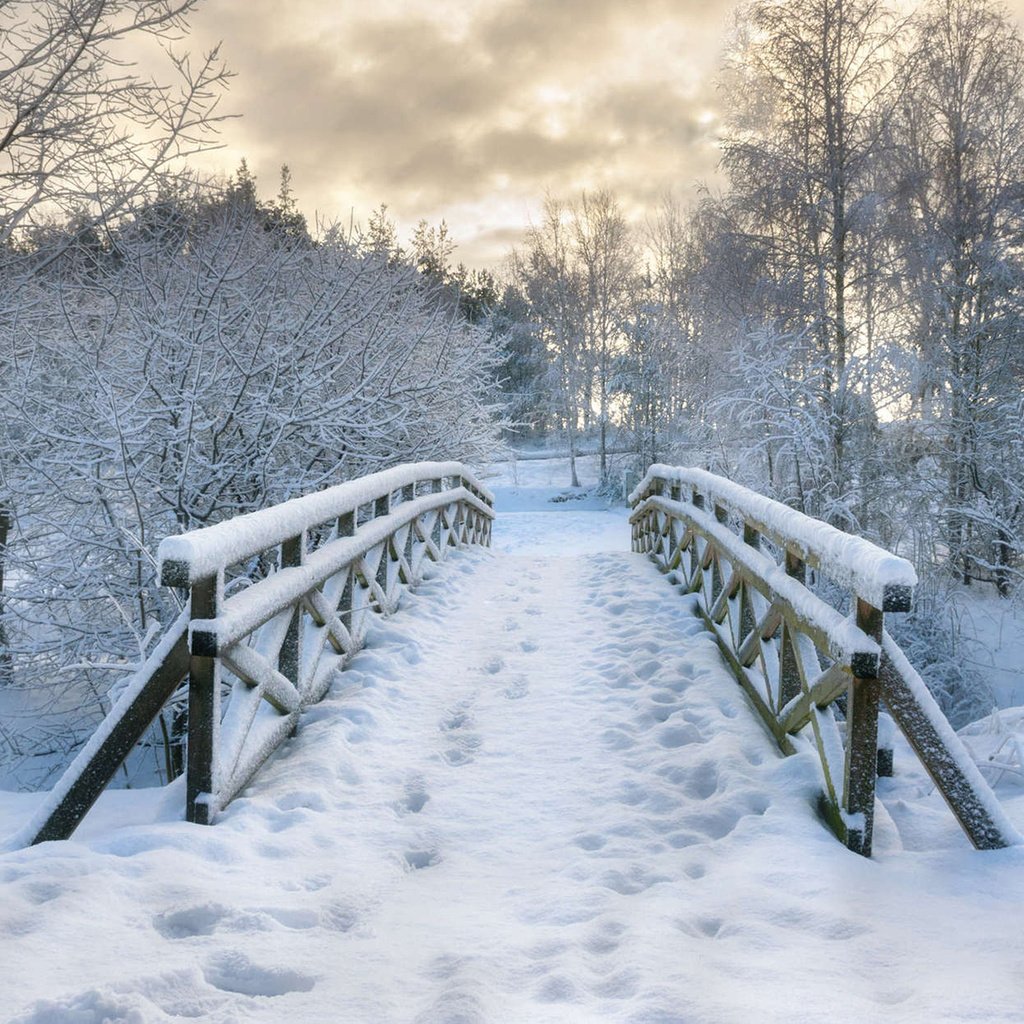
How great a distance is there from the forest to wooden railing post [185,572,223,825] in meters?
2.28

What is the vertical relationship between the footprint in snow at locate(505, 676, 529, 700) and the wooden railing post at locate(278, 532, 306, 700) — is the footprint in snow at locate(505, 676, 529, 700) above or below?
below

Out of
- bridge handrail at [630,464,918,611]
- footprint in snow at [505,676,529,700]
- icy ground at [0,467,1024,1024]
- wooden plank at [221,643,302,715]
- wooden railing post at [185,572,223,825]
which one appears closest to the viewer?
icy ground at [0,467,1024,1024]

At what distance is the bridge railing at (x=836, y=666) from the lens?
9.34 feet

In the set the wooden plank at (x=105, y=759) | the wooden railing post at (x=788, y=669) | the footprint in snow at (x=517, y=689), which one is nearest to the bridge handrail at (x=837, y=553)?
the wooden railing post at (x=788, y=669)


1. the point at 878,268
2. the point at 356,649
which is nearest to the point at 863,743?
the point at 356,649

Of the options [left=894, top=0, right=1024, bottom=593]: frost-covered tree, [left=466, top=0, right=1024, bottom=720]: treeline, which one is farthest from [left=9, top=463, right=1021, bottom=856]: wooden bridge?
[left=894, top=0, right=1024, bottom=593]: frost-covered tree

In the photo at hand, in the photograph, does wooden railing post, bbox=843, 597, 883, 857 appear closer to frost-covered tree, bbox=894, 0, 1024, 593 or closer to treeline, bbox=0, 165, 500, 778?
treeline, bbox=0, 165, 500, 778

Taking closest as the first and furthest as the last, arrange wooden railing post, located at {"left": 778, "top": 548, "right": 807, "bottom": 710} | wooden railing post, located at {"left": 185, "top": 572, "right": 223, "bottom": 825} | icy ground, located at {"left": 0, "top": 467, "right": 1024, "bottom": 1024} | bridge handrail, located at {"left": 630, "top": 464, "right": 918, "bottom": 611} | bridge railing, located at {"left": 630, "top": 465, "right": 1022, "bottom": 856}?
icy ground, located at {"left": 0, "top": 467, "right": 1024, "bottom": 1024} < bridge handrail, located at {"left": 630, "top": 464, "right": 918, "bottom": 611} < bridge railing, located at {"left": 630, "top": 465, "right": 1022, "bottom": 856} < wooden railing post, located at {"left": 185, "top": 572, "right": 223, "bottom": 825} < wooden railing post, located at {"left": 778, "top": 548, "right": 807, "bottom": 710}

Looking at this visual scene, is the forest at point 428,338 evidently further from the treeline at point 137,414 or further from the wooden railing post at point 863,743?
the wooden railing post at point 863,743

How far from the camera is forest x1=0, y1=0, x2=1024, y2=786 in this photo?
20.9 feet

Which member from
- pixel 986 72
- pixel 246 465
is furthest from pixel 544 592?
pixel 986 72

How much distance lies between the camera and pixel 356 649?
5.40 meters

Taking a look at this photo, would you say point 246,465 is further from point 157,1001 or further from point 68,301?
point 157,1001

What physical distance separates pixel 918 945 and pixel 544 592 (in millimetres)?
6013
